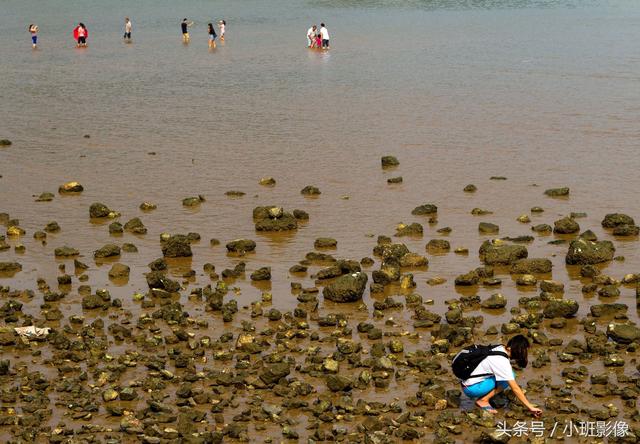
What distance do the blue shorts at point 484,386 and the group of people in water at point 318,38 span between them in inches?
1708

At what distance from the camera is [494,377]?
1227 cm

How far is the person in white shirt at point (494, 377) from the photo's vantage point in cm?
1221

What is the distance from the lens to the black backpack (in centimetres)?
1234

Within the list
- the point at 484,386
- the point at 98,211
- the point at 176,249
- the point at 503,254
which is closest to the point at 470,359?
the point at 484,386

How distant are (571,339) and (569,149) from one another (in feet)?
45.6

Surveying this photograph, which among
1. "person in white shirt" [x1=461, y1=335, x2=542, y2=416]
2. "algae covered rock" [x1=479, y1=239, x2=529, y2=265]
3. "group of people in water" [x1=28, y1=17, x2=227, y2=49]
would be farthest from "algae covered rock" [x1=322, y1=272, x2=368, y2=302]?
"group of people in water" [x1=28, y1=17, x2=227, y2=49]

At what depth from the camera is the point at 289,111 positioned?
116 ft

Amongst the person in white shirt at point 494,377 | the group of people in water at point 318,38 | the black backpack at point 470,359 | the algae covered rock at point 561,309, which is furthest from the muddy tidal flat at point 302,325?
the group of people in water at point 318,38

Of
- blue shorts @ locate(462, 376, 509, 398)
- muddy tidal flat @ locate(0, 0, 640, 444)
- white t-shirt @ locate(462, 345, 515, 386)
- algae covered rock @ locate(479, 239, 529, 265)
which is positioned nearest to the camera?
white t-shirt @ locate(462, 345, 515, 386)

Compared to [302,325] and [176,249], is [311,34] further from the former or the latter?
[302,325]

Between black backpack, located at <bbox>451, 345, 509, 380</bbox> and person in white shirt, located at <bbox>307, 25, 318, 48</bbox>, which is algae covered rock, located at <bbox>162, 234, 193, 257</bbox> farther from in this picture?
person in white shirt, located at <bbox>307, 25, 318, 48</bbox>

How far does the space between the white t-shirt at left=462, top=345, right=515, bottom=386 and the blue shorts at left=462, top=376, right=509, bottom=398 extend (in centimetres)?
4

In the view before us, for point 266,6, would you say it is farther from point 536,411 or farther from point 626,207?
point 536,411

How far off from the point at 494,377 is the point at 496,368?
12cm
